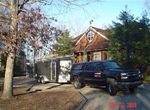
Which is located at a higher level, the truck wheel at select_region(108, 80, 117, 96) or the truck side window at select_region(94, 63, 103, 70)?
the truck side window at select_region(94, 63, 103, 70)

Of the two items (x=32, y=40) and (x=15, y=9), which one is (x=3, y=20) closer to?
(x=15, y=9)

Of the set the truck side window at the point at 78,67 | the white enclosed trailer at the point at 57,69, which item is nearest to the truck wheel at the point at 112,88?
the truck side window at the point at 78,67

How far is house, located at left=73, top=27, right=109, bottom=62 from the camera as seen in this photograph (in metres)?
33.5

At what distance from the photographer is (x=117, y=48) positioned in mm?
23391

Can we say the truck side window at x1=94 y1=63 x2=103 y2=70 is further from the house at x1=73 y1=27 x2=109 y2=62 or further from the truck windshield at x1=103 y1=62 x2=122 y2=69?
the house at x1=73 y1=27 x2=109 y2=62

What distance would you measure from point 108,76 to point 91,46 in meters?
22.3

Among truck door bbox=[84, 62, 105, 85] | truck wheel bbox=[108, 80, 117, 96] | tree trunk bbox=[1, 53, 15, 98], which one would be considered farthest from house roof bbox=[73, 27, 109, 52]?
tree trunk bbox=[1, 53, 15, 98]

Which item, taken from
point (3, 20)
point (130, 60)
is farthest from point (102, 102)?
point (130, 60)

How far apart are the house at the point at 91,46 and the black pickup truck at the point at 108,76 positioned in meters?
16.3

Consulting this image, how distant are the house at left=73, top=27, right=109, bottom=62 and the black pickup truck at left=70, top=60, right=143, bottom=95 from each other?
16.3 meters

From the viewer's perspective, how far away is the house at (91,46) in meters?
33.5
